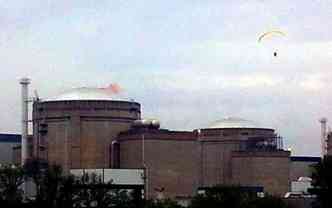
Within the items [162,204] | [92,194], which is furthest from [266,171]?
[162,204]

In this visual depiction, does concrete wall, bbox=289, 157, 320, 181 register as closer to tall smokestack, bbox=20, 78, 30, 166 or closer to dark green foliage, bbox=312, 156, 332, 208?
tall smokestack, bbox=20, 78, 30, 166

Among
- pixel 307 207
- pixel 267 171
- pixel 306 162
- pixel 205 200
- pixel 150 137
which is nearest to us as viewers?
pixel 205 200

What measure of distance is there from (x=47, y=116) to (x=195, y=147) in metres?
16.4

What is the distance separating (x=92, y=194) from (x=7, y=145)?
34474mm

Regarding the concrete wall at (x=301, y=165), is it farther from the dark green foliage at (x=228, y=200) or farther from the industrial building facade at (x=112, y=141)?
the dark green foliage at (x=228, y=200)

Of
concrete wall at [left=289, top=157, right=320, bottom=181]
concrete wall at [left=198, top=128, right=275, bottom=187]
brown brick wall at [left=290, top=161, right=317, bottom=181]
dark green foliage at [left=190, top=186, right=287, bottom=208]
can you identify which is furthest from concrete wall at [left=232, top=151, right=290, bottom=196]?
dark green foliage at [left=190, top=186, right=287, bottom=208]

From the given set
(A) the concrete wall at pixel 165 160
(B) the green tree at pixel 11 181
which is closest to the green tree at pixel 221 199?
(B) the green tree at pixel 11 181

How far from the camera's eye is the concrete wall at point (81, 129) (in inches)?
4358

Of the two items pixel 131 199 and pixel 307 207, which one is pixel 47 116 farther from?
pixel 307 207

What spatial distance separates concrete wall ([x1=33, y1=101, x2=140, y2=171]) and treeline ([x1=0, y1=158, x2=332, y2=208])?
805 cm

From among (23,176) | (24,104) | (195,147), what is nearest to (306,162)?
(195,147)

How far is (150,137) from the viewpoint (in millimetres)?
108625

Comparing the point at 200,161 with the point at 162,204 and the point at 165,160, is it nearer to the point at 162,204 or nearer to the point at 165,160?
the point at 165,160

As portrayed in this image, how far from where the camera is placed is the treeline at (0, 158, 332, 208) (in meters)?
85.2
